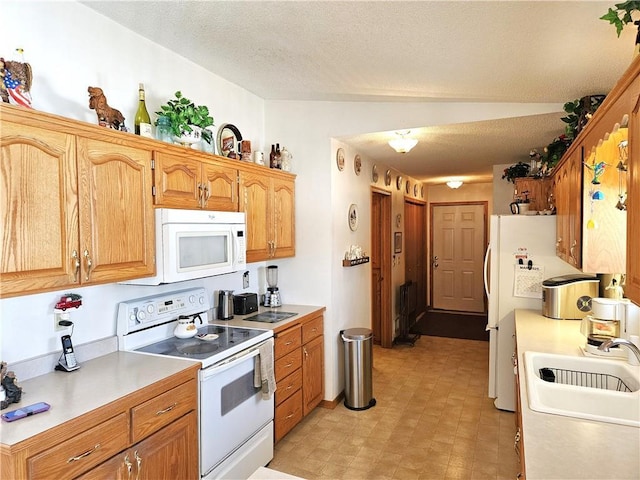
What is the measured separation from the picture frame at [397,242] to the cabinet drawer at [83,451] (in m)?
4.25

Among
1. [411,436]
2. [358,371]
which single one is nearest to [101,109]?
[358,371]

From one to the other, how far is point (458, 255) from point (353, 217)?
3962 mm

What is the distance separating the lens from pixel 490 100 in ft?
9.81

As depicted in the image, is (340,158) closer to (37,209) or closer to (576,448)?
(37,209)

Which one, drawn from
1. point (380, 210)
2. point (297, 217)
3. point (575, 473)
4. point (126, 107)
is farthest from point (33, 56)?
point (380, 210)

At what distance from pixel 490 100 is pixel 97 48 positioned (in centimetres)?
255

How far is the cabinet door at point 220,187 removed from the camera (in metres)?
2.62

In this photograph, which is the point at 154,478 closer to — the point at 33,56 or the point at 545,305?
the point at 33,56

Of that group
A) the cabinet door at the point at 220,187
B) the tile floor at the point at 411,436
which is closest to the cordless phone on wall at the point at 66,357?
the cabinet door at the point at 220,187

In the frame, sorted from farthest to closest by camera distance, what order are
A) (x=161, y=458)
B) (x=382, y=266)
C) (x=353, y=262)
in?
(x=382, y=266), (x=353, y=262), (x=161, y=458)

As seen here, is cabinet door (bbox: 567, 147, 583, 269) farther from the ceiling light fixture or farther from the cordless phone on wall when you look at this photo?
the cordless phone on wall

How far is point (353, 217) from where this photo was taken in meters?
4.15

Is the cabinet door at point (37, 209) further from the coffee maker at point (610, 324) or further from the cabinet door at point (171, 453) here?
the coffee maker at point (610, 324)

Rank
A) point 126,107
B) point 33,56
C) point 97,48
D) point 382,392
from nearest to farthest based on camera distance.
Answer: point 33,56, point 97,48, point 126,107, point 382,392
